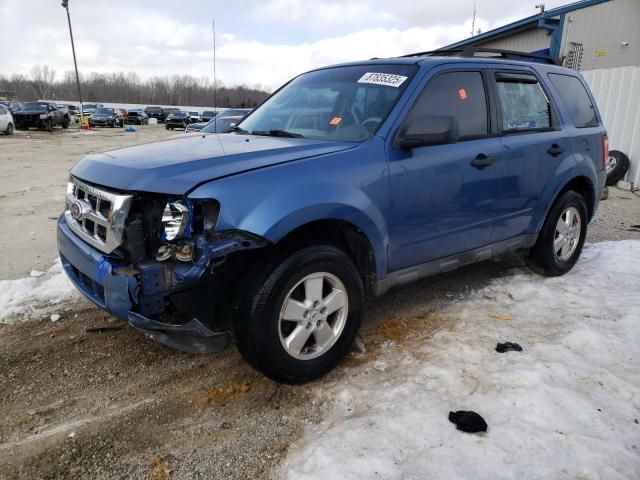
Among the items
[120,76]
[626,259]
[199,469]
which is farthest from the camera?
[120,76]

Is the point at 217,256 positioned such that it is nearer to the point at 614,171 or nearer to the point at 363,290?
the point at 363,290

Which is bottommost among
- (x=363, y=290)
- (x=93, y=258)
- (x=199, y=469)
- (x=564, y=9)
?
(x=199, y=469)

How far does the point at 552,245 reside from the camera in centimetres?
461

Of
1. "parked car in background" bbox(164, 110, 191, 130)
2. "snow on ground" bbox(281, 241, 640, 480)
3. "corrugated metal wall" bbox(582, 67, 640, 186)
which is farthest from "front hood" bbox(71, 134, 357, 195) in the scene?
"parked car in background" bbox(164, 110, 191, 130)

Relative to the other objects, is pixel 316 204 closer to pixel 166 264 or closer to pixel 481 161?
pixel 166 264

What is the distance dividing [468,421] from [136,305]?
1.76 metres

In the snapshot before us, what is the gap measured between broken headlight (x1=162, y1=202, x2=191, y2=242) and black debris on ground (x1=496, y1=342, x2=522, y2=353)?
7.07ft

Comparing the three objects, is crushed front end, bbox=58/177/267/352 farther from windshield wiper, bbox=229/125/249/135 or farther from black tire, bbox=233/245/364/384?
windshield wiper, bbox=229/125/249/135

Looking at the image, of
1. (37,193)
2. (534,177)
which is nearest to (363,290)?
(534,177)

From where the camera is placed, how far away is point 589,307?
13.4ft

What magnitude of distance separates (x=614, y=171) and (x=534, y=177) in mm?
7708

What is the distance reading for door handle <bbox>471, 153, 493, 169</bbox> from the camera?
360cm

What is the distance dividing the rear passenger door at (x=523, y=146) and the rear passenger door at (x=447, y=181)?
6.1 inches

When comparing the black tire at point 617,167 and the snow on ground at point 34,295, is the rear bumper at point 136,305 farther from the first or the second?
the black tire at point 617,167
